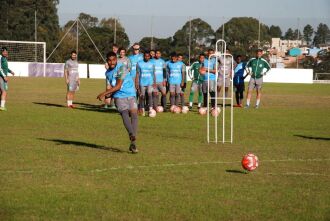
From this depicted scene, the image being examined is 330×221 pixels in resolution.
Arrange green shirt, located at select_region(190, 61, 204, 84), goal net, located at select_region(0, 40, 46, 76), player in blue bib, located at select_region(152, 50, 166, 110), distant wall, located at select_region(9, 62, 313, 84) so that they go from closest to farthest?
player in blue bib, located at select_region(152, 50, 166, 110), green shirt, located at select_region(190, 61, 204, 84), distant wall, located at select_region(9, 62, 313, 84), goal net, located at select_region(0, 40, 46, 76)

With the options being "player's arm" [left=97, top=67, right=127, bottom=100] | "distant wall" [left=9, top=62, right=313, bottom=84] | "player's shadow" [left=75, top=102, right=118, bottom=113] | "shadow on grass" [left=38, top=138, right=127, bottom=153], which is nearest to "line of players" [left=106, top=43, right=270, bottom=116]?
"player's shadow" [left=75, top=102, right=118, bottom=113]

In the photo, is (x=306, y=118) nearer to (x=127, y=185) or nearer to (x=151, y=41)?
(x=127, y=185)

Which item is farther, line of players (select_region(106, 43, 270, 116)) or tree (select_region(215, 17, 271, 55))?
tree (select_region(215, 17, 271, 55))

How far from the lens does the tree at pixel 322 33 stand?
6704cm

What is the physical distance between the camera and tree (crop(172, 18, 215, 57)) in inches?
2724

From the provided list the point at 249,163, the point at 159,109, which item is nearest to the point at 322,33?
the point at 159,109

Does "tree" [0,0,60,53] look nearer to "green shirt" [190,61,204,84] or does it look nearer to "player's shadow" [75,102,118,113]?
"player's shadow" [75,102,118,113]

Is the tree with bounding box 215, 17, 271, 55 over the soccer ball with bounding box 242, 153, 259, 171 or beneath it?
over

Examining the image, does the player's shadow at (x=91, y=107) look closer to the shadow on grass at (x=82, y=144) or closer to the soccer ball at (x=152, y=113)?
the soccer ball at (x=152, y=113)

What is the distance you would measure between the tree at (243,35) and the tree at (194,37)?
1.48 m

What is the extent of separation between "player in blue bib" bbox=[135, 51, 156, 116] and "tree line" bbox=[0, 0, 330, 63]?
4077cm

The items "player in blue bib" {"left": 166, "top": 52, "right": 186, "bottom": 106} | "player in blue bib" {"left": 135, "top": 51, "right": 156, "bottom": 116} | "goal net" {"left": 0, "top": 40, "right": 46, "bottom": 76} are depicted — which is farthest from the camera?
"goal net" {"left": 0, "top": 40, "right": 46, "bottom": 76}

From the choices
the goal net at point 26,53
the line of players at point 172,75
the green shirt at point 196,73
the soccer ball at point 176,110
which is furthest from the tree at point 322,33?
the soccer ball at point 176,110

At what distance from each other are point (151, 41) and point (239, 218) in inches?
2334
